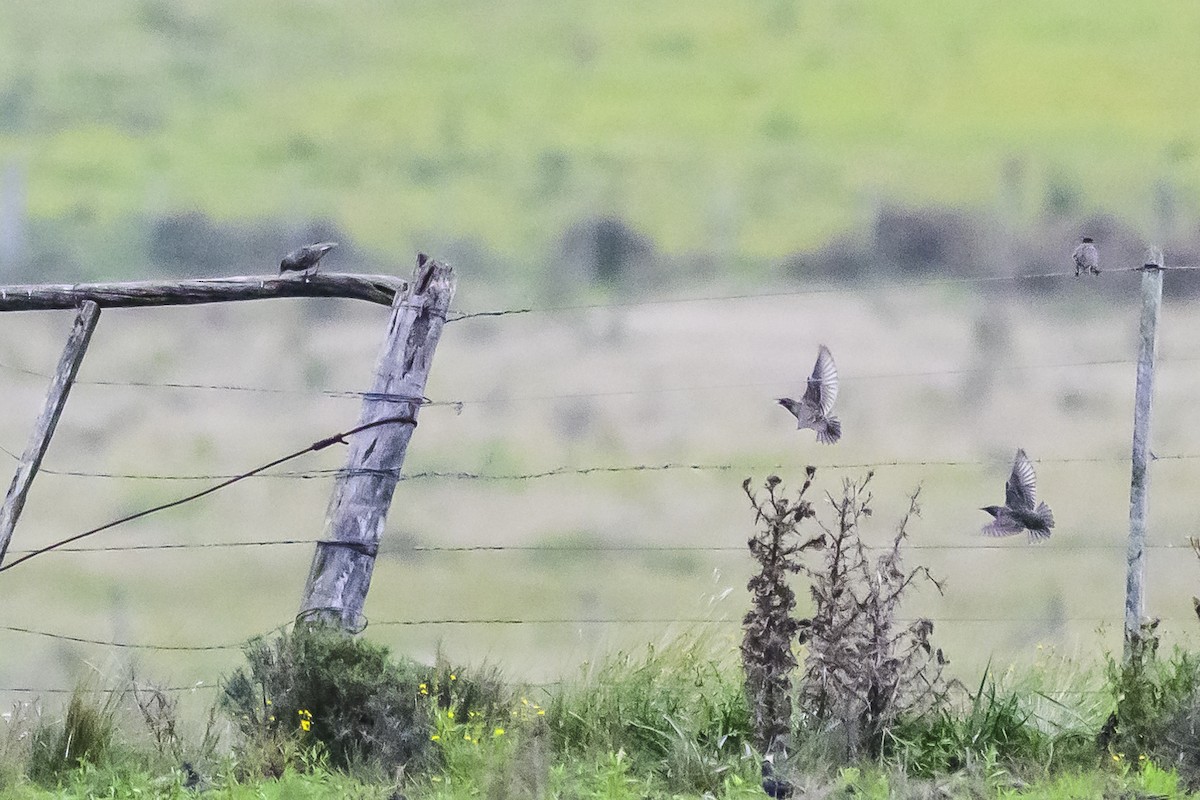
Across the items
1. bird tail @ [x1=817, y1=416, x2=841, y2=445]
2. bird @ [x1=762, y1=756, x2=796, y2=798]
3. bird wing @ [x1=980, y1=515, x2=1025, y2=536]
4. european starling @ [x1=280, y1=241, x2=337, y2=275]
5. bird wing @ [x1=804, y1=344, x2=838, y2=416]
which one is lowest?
bird @ [x1=762, y1=756, x2=796, y2=798]

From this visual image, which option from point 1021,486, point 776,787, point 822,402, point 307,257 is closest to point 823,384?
point 822,402

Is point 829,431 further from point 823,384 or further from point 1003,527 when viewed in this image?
point 1003,527

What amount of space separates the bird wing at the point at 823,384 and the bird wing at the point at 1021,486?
34.3 inches

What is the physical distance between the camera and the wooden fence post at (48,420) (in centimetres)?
643

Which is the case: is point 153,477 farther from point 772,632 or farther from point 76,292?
point 772,632

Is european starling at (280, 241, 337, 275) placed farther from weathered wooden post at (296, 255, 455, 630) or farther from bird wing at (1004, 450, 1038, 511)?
bird wing at (1004, 450, 1038, 511)

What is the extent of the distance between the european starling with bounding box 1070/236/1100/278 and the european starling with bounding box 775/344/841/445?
1.49 m

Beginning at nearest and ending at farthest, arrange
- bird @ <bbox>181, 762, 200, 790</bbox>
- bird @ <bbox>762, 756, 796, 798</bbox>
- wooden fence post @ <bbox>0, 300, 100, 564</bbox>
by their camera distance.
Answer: bird @ <bbox>762, 756, 796, 798</bbox> → bird @ <bbox>181, 762, 200, 790</bbox> → wooden fence post @ <bbox>0, 300, 100, 564</bbox>

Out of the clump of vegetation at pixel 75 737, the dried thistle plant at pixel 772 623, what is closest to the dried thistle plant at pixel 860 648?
the dried thistle plant at pixel 772 623

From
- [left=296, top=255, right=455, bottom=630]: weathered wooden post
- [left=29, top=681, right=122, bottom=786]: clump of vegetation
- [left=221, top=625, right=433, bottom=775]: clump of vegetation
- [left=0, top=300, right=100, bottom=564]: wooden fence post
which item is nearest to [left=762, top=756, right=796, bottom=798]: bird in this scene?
[left=221, top=625, right=433, bottom=775]: clump of vegetation

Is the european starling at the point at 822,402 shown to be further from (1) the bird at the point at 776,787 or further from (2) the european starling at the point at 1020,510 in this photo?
(1) the bird at the point at 776,787

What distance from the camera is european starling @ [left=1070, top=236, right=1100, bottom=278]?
21.7 ft

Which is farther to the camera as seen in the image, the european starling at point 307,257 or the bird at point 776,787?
the european starling at point 307,257

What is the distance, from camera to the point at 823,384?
6027 millimetres
